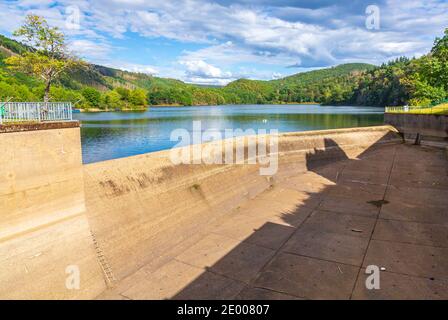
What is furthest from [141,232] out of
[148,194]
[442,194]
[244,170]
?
[442,194]

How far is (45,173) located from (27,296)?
10.3ft

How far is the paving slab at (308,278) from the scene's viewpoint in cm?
760

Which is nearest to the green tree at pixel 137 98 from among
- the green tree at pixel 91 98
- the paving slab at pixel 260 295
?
the green tree at pixel 91 98

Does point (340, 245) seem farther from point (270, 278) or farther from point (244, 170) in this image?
point (244, 170)

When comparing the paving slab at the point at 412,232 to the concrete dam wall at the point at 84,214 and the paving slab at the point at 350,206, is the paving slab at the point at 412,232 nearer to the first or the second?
the paving slab at the point at 350,206

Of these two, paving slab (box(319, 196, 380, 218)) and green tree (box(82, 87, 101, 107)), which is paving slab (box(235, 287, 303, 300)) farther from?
green tree (box(82, 87, 101, 107))

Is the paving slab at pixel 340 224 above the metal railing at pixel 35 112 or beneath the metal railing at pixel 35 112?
beneath

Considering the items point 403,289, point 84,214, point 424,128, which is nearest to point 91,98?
point 424,128

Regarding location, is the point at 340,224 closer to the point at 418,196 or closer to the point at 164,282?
the point at 418,196

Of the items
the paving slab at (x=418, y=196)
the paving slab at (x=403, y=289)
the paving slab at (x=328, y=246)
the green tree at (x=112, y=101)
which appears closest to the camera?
the paving slab at (x=403, y=289)

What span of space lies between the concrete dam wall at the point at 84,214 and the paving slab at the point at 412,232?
20.0ft

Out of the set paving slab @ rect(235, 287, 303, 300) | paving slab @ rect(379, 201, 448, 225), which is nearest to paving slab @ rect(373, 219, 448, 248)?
paving slab @ rect(379, 201, 448, 225)
